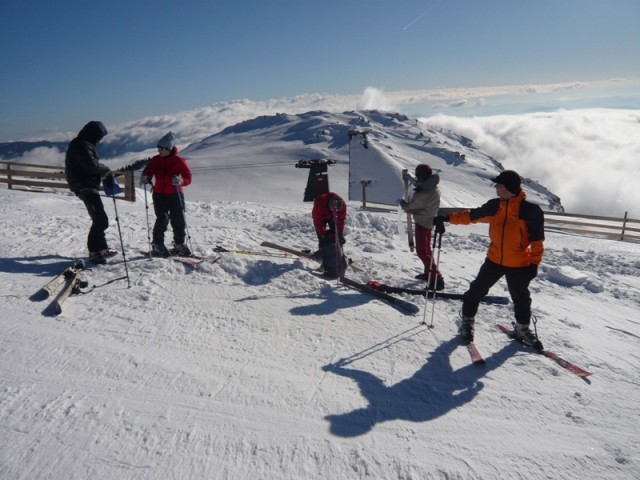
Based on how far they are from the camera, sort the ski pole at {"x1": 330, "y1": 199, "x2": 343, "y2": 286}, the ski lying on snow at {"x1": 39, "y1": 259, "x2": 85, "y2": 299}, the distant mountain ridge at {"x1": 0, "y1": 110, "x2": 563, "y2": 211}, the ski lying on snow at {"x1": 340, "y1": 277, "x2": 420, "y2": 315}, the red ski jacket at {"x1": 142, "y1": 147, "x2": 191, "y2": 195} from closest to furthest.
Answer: the ski lying on snow at {"x1": 39, "y1": 259, "x2": 85, "y2": 299} < the ski lying on snow at {"x1": 340, "y1": 277, "x2": 420, "y2": 315} < the ski pole at {"x1": 330, "y1": 199, "x2": 343, "y2": 286} < the red ski jacket at {"x1": 142, "y1": 147, "x2": 191, "y2": 195} < the distant mountain ridge at {"x1": 0, "y1": 110, "x2": 563, "y2": 211}

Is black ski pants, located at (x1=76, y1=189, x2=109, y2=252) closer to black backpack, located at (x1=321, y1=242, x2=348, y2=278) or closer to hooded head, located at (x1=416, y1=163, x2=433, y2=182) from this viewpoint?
black backpack, located at (x1=321, y1=242, x2=348, y2=278)

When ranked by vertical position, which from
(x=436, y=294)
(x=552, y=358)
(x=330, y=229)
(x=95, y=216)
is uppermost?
(x=95, y=216)

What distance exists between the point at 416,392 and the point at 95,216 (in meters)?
5.38

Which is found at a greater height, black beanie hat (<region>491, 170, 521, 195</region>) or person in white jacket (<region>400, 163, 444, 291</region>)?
black beanie hat (<region>491, 170, 521, 195</region>)

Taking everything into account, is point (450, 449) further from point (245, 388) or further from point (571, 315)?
point (571, 315)

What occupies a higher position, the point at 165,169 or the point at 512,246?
the point at 165,169

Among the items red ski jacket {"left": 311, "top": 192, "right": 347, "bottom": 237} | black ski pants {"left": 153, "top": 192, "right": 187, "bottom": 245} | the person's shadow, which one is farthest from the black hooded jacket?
the person's shadow

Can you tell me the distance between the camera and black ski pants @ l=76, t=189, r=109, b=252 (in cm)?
618

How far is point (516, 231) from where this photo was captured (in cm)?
421

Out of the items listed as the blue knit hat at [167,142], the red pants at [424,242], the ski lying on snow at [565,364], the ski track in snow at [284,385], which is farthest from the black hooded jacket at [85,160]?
the ski lying on snow at [565,364]

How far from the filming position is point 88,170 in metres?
5.94

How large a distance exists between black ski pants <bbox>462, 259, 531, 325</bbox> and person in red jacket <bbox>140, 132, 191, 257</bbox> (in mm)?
4575

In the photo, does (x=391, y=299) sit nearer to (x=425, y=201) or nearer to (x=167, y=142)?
(x=425, y=201)

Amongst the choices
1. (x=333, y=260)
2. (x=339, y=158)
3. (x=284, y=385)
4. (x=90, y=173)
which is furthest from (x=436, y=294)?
(x=339, y=158)
